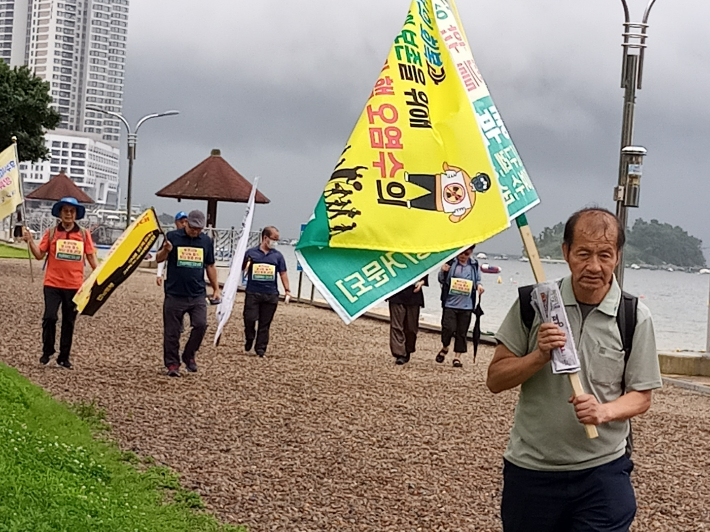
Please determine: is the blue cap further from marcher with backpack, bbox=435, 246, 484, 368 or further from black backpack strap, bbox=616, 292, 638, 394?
black backpack strap, bbox=616, 292, 638, 394

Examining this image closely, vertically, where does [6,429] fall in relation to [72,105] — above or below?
below

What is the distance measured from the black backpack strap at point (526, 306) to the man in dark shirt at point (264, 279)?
11265 mm

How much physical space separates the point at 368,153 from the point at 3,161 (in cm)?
1645

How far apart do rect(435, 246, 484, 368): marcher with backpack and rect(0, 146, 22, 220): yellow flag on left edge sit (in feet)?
25.2

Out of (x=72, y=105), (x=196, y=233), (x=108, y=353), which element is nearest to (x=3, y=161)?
(x=108, y=353)

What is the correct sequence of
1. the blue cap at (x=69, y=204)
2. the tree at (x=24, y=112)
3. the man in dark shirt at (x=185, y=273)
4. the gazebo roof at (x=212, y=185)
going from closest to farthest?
the blue cap at (x=69, y=204)
the man in dark shirt at (x=185, y=273)
the gazebo roof at (x=212, y=185)
the tree at (x=24, y=112)

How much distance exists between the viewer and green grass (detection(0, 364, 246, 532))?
5316mm

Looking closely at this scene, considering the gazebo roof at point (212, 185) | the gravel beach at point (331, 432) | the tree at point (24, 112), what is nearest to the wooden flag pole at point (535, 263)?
the gravel beach at point (331, 432)

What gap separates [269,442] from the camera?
349 inches

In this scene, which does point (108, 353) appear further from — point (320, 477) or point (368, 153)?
point (368, 153)

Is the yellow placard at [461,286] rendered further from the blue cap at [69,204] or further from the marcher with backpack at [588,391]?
the marcher with backpack at [588,391]

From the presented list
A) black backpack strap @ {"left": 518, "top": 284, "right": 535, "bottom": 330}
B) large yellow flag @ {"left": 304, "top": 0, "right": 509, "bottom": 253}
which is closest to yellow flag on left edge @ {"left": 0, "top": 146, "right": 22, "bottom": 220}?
large yellow flag @ {"left": 304, "top": 0, "right": 509, "bottom": 253}

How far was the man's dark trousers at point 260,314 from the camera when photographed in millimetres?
15289

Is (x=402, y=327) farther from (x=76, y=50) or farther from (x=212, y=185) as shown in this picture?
(x=76, y=50)
